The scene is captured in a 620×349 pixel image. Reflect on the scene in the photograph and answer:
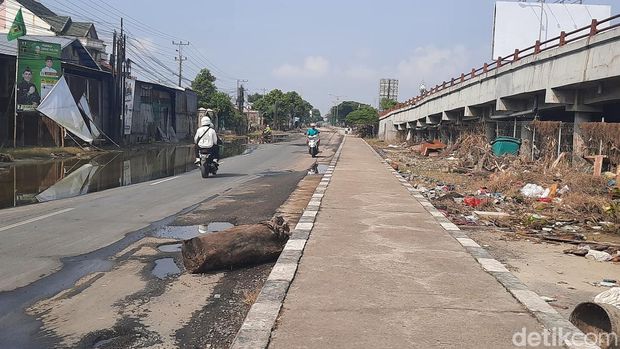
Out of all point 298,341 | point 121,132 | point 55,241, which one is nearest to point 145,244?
point 55,241

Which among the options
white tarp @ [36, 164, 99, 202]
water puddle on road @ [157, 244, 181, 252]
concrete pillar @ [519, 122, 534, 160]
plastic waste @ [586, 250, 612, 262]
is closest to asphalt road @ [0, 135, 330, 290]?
water puddle on road @ [157, 244, 181, 252]

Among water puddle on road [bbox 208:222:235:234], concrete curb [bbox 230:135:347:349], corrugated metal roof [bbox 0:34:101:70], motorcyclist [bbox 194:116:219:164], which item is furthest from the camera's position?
corrugated metal roof [bbox 0:34:101:70]

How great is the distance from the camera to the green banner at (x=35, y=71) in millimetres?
27047

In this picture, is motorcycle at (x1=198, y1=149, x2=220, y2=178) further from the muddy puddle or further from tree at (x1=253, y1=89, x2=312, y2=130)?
tree at (x1=253, y1=89, x2=312, y2=130)

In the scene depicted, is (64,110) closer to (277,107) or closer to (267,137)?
(267,137)

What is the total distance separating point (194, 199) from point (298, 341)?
900 cm

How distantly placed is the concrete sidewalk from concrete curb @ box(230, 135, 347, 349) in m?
0.08

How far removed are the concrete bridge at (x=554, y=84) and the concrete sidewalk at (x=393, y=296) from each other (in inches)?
426

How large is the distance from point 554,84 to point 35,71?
949 inches

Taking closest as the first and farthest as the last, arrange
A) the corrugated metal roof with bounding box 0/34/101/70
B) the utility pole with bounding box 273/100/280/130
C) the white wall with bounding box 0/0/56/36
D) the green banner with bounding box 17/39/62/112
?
the green banner with bounding box 17/39/62/112
the corrugated metal roof with bounding box 0/34/101/70
the white wall with bounding box 0/0/56/36
the utility pole with bounding box 273/100/280/130

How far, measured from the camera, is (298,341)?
12.7 ft

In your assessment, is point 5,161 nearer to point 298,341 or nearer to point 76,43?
point 76,43

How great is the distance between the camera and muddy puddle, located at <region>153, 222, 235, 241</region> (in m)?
8.43

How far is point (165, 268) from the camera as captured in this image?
6.70 m
